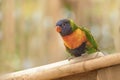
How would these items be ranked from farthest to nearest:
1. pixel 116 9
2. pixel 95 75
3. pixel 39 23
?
pixel 39 23, pixel 116 9, pixel 95 75

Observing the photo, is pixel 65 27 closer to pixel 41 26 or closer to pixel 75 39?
pixel 75 39

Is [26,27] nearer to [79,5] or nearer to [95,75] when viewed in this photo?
[79,5]

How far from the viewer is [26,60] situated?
2.47 meters

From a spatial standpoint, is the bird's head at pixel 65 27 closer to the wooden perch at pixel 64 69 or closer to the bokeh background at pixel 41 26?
the bokeh background at pixel 41 26

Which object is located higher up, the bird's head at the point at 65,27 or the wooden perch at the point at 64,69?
the wooden perch at the point at 64,69

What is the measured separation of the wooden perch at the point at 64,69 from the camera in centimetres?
95

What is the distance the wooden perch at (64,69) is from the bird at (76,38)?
0.58 m

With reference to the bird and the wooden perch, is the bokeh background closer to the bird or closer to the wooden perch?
the bird

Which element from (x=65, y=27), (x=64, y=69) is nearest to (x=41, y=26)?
(x=65, y=27)

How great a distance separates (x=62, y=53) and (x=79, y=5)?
0.41m

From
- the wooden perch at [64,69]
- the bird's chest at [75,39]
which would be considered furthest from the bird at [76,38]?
the wooden perch at [64,69]

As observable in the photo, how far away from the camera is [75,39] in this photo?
70.3 inches

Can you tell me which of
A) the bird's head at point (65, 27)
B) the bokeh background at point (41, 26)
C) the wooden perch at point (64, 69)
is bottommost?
the bokeh background at point (41, 26)

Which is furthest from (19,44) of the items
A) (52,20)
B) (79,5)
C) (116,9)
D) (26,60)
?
(116,9)
